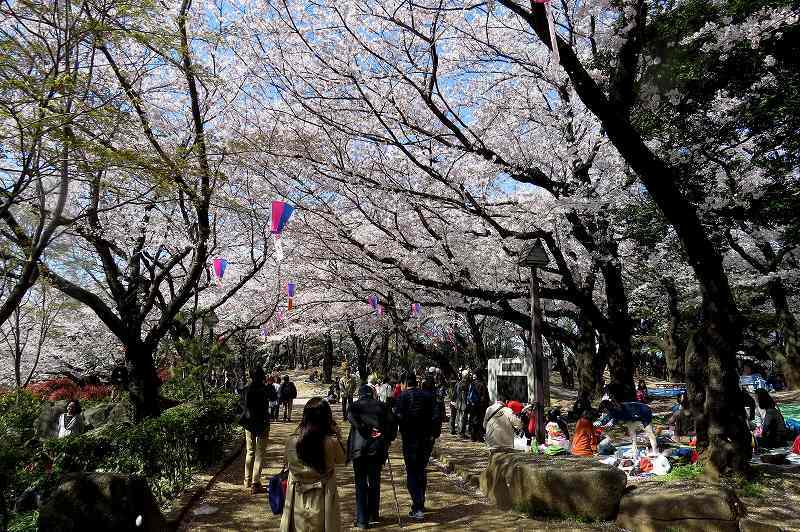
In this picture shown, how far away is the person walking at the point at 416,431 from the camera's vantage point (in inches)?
257

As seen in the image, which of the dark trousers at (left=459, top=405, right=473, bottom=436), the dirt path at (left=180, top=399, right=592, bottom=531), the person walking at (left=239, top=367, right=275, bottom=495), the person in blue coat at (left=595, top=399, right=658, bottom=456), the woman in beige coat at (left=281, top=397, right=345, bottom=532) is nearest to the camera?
the woman in beige coat at (left=281, top=397, right=345, bottom=532)

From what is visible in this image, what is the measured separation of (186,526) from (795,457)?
808cm

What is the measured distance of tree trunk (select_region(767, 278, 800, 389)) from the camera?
17047 millimetres

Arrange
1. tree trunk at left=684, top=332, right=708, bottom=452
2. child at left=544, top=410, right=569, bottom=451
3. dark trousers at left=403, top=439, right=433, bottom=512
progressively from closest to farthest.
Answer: dark trousers at left=403, top=439, right=433, bottom=512 < tree trunk at left=684, top=332, right=708, bottom=452 < child at left=544, top=410, right=569, bottom=451

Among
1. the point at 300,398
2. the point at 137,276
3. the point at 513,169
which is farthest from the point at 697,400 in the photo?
the point at 300,398

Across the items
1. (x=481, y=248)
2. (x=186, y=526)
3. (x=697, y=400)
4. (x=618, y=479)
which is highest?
(x=481, y=248)

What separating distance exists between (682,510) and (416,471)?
2855 mm

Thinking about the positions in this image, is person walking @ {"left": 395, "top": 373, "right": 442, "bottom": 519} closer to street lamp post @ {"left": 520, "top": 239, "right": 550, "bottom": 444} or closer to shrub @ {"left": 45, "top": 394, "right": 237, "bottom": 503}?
street lamp post @ {"left": 520, "top": 239, "right": 550, "bottom": 444}

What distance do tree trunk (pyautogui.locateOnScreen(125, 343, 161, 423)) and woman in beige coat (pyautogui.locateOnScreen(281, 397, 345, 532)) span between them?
5888 mm

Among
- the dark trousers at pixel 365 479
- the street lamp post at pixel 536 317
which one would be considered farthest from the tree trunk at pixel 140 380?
the street lamp post at pixel 536 317

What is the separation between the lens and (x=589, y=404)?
46.1ft

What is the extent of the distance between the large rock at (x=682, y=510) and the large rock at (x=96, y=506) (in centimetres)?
459

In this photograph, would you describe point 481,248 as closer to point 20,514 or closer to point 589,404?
point 589,404

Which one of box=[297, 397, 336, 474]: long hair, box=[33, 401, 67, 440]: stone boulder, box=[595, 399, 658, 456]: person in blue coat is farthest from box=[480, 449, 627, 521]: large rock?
box=[33, 401, 67, 440]: stone boulder
